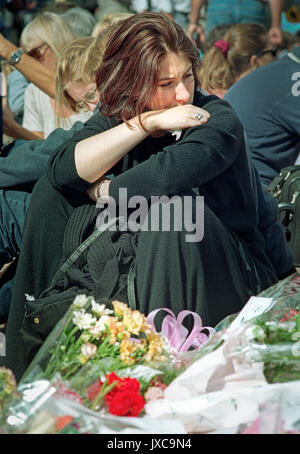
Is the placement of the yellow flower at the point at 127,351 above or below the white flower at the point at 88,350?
below

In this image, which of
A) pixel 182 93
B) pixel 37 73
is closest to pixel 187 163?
pixel 182 93

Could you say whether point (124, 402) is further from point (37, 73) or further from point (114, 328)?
point (37, 73)

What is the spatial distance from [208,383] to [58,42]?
3.69 metres

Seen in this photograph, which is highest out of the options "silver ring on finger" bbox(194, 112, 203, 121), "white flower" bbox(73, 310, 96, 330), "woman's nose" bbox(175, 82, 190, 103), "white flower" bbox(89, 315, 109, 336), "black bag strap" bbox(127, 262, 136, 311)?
"woman's nose" bbox(175, 82, 190, 103)

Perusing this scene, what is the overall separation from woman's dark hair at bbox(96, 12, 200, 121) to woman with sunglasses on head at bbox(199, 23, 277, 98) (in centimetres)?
197

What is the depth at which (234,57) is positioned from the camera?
4680mm

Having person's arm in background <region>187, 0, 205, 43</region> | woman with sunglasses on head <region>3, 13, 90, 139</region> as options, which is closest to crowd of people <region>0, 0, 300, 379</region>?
woman with sunglasses on head <region>3, 13, 90, 139</region>

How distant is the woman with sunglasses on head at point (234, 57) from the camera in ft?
15.3

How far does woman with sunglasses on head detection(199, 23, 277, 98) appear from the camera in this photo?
15.3ft

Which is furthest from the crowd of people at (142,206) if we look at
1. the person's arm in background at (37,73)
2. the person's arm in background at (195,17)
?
the person's arm in background at (195,17)

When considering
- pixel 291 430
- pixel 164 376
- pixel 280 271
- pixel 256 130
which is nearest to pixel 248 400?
pixel 291 430

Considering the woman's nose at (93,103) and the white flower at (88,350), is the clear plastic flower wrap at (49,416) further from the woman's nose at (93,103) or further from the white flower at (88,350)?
the woman's nose at (93,103)

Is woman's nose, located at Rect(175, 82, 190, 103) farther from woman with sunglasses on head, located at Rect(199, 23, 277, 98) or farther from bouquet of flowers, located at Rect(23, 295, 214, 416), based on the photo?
woman with sunglasses on head, located at Rect(199, 23, 277, 98)

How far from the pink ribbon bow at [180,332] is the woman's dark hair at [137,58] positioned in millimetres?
791
